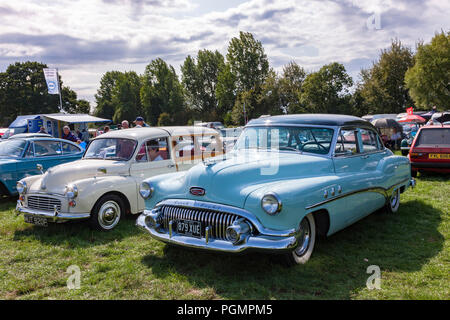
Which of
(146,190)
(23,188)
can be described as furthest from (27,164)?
(146,190)

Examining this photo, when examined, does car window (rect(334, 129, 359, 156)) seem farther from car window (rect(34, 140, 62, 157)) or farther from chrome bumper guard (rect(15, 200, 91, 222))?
car window (rect(34, 140, 62, 157))

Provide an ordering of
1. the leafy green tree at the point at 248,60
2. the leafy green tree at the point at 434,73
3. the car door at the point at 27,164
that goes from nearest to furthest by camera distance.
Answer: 1. the car door at the point at 27,164
2. the leafy green tree at the point at 434,73
3. the leafy green tree at the point at 248,60

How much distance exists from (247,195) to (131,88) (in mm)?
76695

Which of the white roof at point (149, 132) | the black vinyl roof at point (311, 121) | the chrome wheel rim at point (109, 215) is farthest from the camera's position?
the white roof at point (149, 132)

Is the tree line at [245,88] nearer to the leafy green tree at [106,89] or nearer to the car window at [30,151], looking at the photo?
the leafy green tree at [106,89]

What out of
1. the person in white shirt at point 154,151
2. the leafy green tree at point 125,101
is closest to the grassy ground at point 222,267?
the person in white shirt at point 154,151

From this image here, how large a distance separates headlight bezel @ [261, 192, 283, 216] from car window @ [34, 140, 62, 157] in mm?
7189

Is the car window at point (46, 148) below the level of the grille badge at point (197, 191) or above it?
above

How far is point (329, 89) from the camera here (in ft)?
131

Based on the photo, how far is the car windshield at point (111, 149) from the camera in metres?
6.88

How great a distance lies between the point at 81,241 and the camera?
220 inches

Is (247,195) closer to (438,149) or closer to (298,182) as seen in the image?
(298,182)
